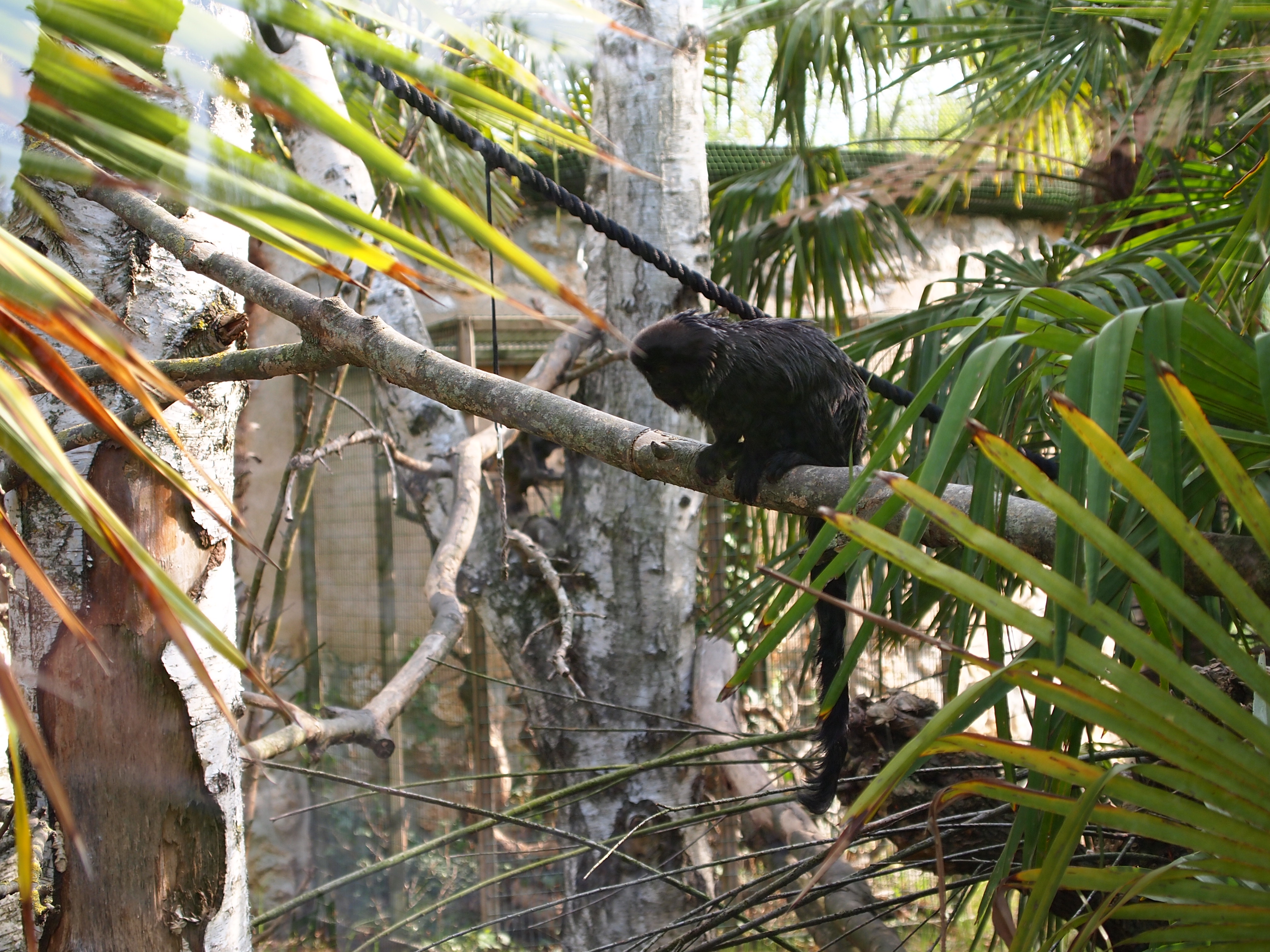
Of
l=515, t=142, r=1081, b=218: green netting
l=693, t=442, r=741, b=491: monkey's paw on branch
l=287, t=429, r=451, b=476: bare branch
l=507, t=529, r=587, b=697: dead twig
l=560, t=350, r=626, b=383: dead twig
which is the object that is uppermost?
l=515, t=142, r=1081, b=218: green netting

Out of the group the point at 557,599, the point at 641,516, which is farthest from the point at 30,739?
the point at 641,516

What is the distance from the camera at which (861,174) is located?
483 cm

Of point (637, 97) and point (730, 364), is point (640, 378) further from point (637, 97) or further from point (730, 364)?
point (730, 364)

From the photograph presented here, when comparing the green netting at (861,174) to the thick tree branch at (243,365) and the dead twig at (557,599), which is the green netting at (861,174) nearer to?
the dead twig at (557,599)

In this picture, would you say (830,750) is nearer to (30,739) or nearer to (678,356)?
(678,356)

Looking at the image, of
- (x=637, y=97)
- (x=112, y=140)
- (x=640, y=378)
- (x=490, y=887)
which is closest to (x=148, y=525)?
(x=112, y=140)

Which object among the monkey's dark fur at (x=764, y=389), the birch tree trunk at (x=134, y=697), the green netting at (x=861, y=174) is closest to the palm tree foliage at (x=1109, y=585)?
the monkey's dark fur at (x=764, y=389)

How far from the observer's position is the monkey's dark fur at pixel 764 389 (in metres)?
1.58

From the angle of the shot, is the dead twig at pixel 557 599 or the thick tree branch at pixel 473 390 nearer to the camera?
the thick tree branch at pixel 473 390

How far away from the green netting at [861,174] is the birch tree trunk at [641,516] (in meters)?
0.47

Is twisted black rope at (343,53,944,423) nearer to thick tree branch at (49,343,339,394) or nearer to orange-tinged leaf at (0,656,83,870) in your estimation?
thick tree branch at (49,343,339,394)

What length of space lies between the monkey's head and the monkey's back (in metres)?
0.03

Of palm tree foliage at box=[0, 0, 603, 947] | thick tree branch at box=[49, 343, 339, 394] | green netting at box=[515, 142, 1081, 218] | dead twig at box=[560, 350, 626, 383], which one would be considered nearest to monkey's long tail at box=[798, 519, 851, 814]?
thick tree branch at box=[49, 343, 339, 394]

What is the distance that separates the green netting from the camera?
14.0 ft
